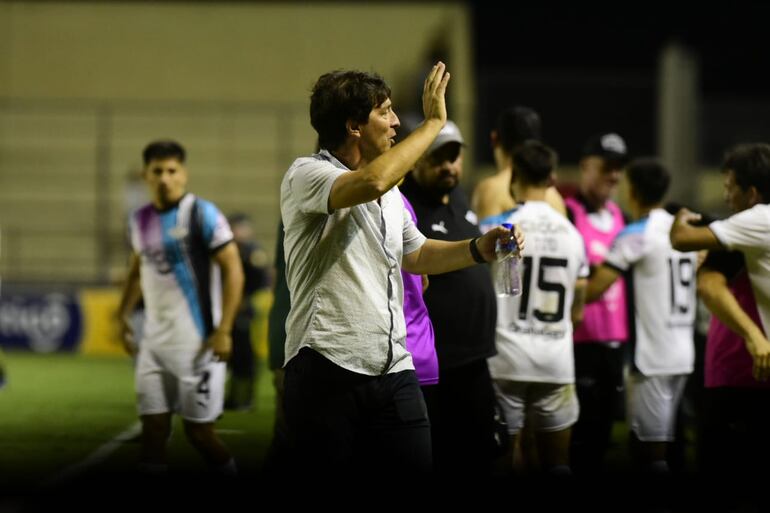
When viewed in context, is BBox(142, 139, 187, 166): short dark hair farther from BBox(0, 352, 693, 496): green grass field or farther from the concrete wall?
the concrete wall

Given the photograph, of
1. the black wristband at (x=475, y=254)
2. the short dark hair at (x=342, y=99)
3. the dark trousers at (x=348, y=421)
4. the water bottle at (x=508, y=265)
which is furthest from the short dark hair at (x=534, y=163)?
the dark trousers at (x=348, y=421)

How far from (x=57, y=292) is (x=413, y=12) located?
1055 cm

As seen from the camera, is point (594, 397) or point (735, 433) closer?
point (735, 433)

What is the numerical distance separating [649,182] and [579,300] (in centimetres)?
99

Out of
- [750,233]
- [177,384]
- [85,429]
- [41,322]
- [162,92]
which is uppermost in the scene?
[162,92]

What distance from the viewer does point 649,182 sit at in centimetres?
696

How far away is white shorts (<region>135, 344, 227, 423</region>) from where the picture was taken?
6656 mm

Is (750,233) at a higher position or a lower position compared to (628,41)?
lower

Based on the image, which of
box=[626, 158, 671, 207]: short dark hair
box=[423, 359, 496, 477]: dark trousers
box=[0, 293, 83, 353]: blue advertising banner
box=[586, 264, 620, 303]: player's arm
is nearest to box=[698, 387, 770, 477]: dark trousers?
box=[423, 359, 496, 477]: dark trousers

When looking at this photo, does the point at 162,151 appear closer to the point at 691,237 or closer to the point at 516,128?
the point at 516,128

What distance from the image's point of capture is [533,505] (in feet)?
10.9

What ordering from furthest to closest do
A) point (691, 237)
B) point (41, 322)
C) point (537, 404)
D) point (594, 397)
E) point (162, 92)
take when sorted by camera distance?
1. point (162, 92)
2. point (41, 322)
3. point (594, 397)
4. point (537, 404)
5. point (691, 237)

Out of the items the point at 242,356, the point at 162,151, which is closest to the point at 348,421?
the point at 162,151

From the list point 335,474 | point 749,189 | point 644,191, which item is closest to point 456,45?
point 644,191
